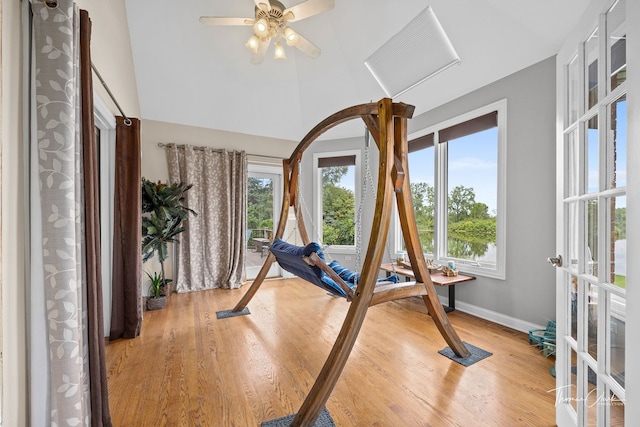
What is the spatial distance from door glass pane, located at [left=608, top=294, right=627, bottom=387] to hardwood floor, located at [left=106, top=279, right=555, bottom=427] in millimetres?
780

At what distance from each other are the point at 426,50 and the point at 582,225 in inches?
98.2

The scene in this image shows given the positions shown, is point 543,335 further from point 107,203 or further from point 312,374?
point 107,203

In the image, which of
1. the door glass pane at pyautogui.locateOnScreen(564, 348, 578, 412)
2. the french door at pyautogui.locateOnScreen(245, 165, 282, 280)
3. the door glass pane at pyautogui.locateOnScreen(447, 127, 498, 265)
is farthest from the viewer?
the french door at pyautogui.locateOnScreen(245, 165, 282, 280)

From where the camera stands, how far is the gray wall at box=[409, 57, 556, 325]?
2455 millimetres

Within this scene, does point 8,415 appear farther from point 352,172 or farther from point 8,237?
point 352,172

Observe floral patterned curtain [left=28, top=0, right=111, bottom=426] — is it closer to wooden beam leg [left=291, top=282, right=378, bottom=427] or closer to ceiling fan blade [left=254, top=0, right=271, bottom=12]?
wooden beam leg [left=291, top=282, right=378, bottom=427]

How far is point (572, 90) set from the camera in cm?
134

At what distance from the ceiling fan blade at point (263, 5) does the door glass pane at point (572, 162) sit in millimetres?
2483

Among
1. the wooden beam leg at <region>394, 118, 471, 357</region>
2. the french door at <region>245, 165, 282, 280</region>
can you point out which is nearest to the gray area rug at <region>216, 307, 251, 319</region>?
the french door at <region>245, 165, 282, 280</region>

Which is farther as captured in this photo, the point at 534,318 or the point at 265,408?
the point at 534,318

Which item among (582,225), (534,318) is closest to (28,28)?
(582,225)

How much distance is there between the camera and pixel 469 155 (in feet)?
10.7

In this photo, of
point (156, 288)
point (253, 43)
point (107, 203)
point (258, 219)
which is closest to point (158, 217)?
point (107, 203)

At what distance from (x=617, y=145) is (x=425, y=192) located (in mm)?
2900
